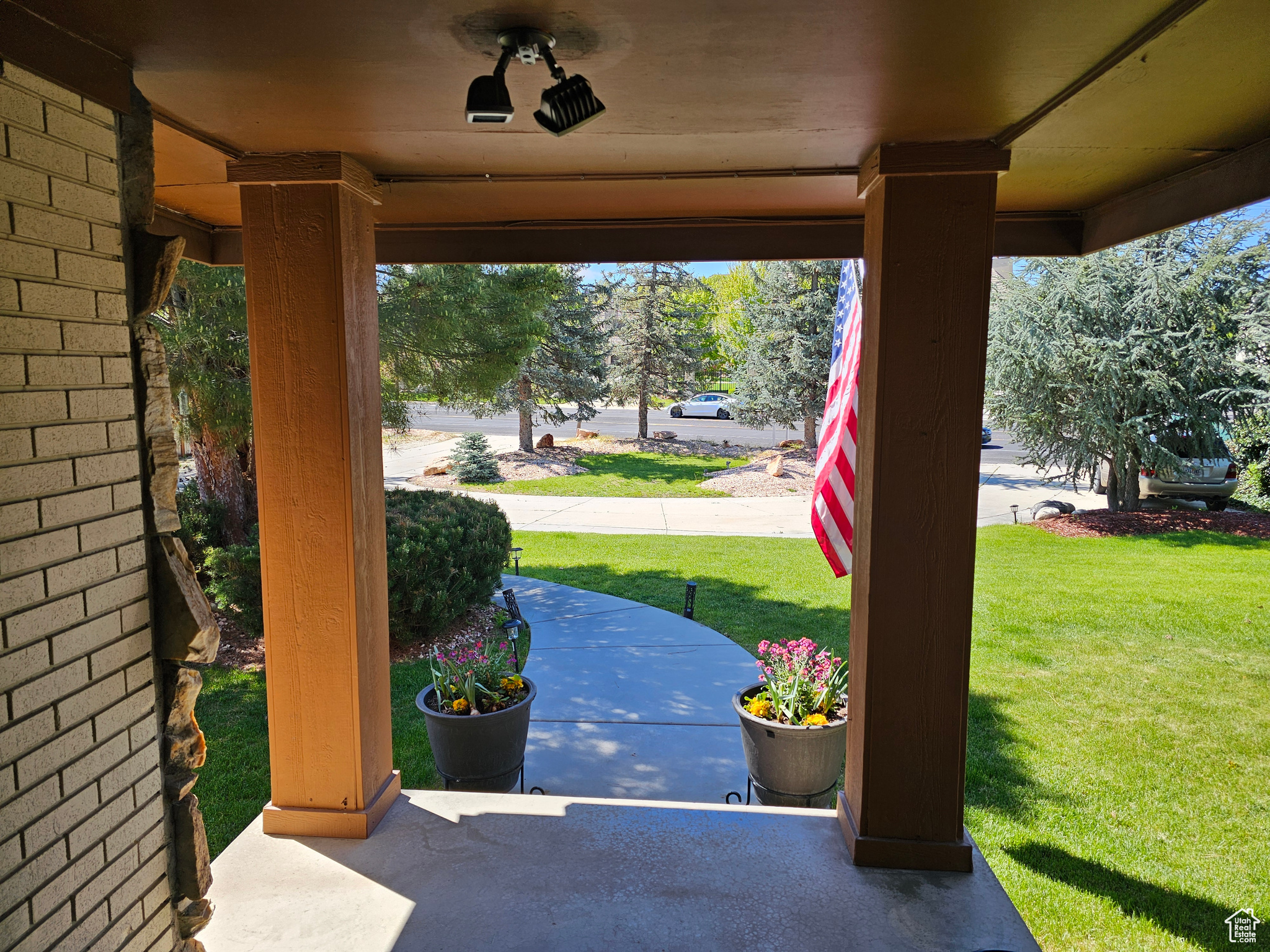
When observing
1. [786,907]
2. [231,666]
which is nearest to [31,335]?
[786,907]

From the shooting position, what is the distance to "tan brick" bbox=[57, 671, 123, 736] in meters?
2.05

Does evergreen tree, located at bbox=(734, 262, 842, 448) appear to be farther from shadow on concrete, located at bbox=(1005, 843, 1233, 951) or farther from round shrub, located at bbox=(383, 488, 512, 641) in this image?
shadow on concrete, located at bbox=(1005, 843, 1233, 951)

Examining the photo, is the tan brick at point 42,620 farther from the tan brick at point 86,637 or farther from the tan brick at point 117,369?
the tan brick at point 117,369

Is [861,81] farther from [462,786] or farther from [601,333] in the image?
[601,333]

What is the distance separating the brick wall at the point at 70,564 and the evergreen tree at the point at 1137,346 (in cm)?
1224

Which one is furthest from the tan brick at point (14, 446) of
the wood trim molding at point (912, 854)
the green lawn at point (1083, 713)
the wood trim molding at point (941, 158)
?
the green lawn at point (1083, 713)

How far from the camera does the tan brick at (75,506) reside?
2.01 metres

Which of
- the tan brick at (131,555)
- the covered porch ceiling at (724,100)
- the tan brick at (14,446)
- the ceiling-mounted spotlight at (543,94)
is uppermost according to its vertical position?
the covered porch ceiling at (724,100)

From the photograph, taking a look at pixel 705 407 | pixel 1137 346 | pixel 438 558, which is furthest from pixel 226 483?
pixel 705 407

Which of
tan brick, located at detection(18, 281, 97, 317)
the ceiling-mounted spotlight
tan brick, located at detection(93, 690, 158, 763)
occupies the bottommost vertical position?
tan brick, located at detection(93, 690, 158, 763)

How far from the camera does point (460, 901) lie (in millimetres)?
3068

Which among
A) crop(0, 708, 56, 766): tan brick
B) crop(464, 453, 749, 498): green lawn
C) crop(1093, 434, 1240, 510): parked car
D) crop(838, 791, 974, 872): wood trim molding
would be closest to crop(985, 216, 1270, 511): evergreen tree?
crop(1093, 434, 1240, 510): parked car

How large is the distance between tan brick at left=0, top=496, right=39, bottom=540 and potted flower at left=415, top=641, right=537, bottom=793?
2.53m

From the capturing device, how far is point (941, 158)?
10.3ft
